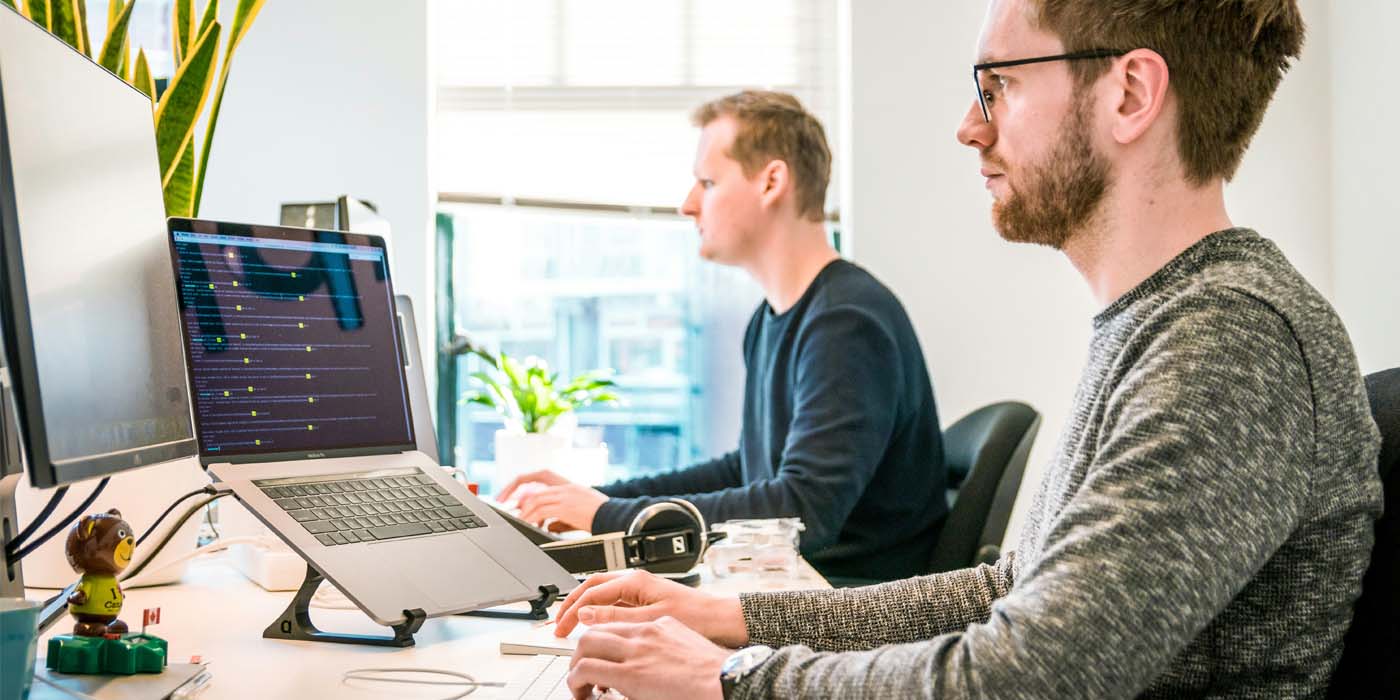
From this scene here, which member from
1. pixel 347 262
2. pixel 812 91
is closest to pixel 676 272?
pixel 812 91

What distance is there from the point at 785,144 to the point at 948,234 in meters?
1.12

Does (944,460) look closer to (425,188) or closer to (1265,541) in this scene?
(1265,541)

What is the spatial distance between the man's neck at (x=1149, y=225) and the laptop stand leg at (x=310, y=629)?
692 millimetres

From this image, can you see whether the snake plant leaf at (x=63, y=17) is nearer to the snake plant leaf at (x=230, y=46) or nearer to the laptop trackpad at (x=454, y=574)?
the snake plant leaf at (x=230, y=46)

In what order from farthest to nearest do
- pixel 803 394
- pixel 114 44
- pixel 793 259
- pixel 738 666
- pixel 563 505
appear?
pixel 793 259, pixel 803 394, pixel 563 505, pixel 114 44, pixel 738 666

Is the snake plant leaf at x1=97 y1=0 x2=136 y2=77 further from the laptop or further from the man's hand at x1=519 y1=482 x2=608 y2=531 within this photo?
the man's hand at x1=519 y1=482 x2=608 y2=531

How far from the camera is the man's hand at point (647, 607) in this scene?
106 cm

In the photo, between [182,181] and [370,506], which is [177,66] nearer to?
[182,181]

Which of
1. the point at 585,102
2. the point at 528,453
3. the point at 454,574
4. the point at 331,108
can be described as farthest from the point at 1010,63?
the point at 331,108

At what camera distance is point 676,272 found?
357 centimetres

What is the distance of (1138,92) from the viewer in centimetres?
95

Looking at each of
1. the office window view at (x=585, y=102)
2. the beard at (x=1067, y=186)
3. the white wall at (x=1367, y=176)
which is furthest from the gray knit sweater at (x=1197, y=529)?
the office window view at (x=585, y=102)

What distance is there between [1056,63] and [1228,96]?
0.14 m

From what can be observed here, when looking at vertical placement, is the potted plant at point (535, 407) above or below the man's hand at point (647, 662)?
below
